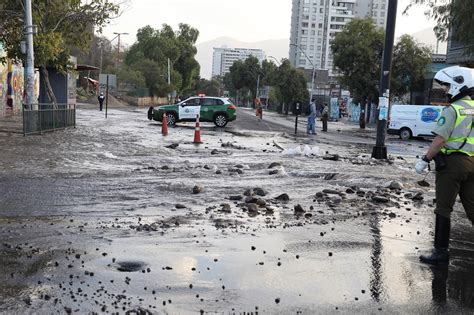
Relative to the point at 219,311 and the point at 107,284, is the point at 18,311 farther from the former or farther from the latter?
the point at 219,311

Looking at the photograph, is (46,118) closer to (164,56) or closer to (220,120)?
(220,120)

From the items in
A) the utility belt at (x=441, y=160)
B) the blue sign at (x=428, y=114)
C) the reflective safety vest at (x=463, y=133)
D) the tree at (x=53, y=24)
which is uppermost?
the tree at (x=53, y=24)

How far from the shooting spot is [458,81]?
5.59 meters

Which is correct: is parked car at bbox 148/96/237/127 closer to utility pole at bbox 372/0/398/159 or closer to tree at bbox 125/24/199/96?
utility pole at bbox 372/0/398/159

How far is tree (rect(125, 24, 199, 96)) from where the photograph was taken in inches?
3194

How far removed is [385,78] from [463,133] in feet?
32.9

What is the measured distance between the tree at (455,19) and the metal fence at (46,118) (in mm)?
14818

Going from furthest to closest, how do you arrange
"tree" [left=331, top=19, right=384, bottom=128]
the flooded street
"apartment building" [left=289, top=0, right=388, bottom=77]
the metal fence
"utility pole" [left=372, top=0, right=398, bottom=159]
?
"apartment building" [left=289, top=0, right=388, bottom=77]
"tree" [left=331, top=19, right=384, bottom=128]
the metal fence
"utility pole" [left=372, top=0, right=398, bottom=159]
the flooded street

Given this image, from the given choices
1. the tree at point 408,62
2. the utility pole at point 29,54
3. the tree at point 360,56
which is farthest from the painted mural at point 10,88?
the tree at point 408,62

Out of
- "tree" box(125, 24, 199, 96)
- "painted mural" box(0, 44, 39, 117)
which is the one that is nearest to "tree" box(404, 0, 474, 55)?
"painted mural" box(0, 44, 39, 117)

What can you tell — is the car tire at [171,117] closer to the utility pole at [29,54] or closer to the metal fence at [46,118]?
the metal fence at [46,118]

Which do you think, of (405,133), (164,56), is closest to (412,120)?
(405,133)

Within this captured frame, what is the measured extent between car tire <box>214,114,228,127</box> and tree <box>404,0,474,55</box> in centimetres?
1161

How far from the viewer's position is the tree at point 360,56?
128 ft
